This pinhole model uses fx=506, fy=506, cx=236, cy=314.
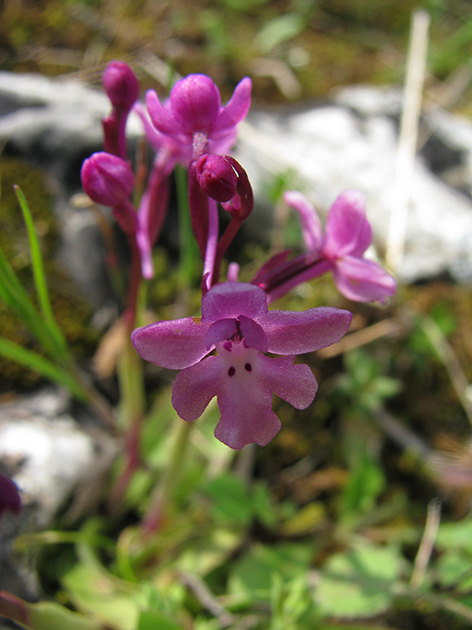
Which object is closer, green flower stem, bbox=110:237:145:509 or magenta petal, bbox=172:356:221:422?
magenta petal, bbox=172:356:221:422

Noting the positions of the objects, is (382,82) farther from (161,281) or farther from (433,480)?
(433,480)

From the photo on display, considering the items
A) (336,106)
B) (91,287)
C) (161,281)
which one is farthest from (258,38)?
(91,287)

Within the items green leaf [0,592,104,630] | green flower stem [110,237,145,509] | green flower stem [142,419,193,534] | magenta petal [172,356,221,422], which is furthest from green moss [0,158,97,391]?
magenta petal [172,356,221,422]

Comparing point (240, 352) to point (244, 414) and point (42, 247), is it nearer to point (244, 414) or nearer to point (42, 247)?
point (244, 414)

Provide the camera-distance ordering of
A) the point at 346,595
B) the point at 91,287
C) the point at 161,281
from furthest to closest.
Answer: the point at 161,281 → the point at 91,287 → the point at 346,595

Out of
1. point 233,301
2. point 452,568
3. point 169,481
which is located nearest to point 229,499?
point 169,481

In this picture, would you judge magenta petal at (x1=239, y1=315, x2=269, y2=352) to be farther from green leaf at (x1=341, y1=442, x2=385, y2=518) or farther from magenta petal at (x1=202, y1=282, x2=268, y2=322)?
green leaf at (x1=341, y1=442, x2=385, y2=518)
